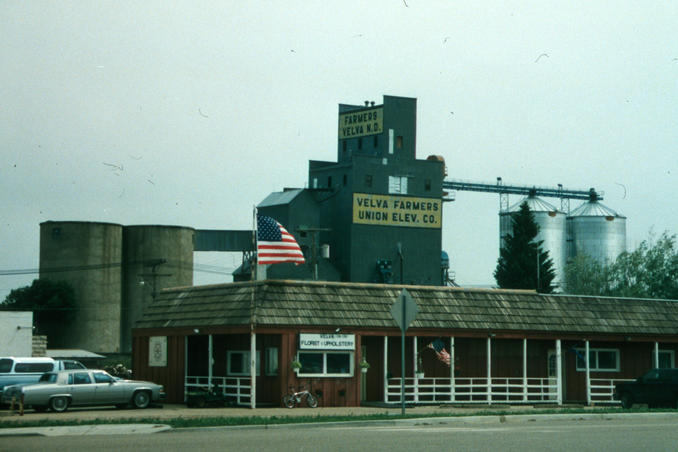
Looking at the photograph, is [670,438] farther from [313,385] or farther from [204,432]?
[313,385]

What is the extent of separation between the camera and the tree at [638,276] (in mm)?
88438

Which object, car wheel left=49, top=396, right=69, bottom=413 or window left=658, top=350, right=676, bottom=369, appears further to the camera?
window left=658, top=350, right=676, bottom=369

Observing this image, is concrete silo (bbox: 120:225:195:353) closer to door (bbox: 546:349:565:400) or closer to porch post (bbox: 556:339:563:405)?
door (bbox: 546:349:565:400)

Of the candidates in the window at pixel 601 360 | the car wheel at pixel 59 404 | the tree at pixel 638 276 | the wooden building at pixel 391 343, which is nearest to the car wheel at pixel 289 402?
the wooden building at pixel 391 343

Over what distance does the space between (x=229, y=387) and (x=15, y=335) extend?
1982 cm

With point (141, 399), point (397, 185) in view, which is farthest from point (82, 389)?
point (397, 185)

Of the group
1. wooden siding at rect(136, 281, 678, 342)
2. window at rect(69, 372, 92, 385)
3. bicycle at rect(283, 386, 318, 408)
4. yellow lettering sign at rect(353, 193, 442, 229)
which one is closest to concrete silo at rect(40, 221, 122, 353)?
yellow lettering sign at rect(353, 193, 442, 229)

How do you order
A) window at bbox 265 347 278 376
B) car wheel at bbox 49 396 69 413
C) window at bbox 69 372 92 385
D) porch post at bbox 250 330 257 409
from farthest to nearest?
window at bbox 265 347 278 376 → porch post at bbox 250 330 257 409 → window at bbox 69 372 92 385 → car wheel at bbox 49 396 69 413

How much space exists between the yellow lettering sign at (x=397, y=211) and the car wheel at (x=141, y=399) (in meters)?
61.7

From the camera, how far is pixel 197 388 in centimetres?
3781

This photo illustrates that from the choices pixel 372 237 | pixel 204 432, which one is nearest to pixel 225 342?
pixel 204 432

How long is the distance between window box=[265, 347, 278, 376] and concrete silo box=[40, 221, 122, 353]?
5897cm

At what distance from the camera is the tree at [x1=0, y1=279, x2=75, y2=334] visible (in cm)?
9162

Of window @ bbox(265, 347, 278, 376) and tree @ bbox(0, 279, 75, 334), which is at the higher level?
tree @ bbox(0, 279, 75, 334)
